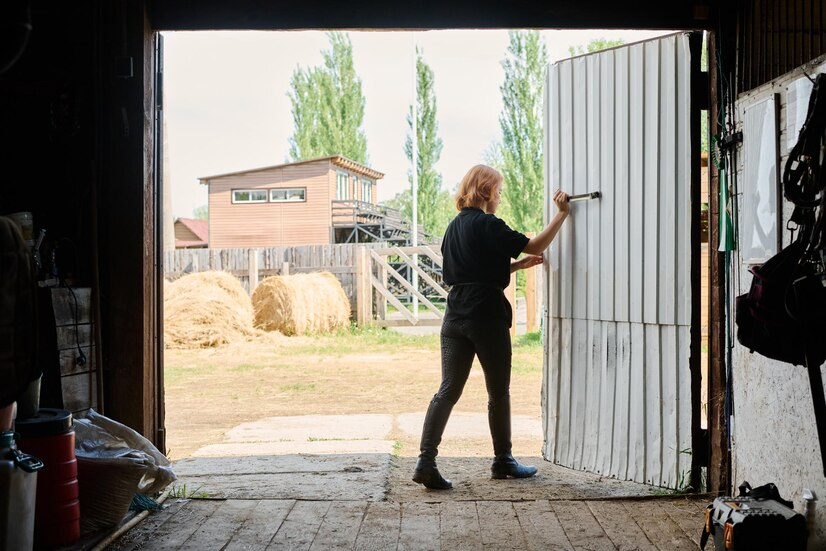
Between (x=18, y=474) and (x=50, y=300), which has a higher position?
(x=50, y=300)

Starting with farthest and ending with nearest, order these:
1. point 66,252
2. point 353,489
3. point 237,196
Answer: point 237,196, point 353,489, point 66,252

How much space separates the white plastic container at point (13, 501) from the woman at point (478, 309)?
83.9 inches

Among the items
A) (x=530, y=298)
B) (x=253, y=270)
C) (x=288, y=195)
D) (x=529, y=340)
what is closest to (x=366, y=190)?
(x=288, y=195)

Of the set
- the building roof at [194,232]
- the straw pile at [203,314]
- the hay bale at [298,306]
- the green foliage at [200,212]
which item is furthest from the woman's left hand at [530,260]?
the green foliage at [200,212]

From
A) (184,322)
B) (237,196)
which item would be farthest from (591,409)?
(237,196)

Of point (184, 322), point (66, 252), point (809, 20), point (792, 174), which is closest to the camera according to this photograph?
point (792, 174)

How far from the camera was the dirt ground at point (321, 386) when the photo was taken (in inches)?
278

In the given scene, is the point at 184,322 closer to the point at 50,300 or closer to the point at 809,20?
the point at 50,300

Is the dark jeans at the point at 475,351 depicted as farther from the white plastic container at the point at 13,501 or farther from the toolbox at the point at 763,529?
the white plastic container at the point at 13,501

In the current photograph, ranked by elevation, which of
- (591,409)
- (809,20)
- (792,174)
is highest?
(809,20)

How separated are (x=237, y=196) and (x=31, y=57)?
29.9 meters

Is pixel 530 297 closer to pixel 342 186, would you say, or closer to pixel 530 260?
pixel 530 260

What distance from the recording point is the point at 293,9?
458cm

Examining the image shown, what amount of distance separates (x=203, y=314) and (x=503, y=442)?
403 inches
